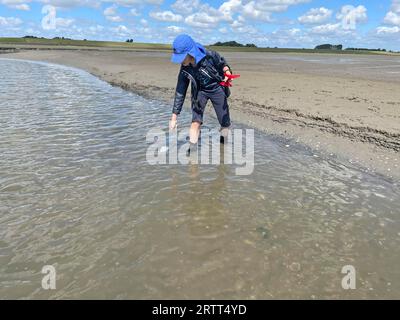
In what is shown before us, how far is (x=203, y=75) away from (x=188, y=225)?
344 cm

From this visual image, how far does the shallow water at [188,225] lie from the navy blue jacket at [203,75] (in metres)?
1.61

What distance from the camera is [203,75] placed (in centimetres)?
712

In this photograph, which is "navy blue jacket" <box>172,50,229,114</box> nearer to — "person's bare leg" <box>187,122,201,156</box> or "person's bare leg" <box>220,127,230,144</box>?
"person's bare leg" <box>187,122,201,156</box>

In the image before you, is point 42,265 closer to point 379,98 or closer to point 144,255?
point 144,255

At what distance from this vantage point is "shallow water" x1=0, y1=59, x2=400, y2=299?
3658 millimetres

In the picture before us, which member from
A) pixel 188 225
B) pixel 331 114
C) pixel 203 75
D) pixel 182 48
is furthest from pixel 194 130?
pixel 331 114

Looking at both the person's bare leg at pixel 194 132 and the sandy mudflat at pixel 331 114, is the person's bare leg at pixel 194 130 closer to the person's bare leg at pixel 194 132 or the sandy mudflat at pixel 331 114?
the person's bare leg at pixel 194 132

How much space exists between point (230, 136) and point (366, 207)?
4.35 meters

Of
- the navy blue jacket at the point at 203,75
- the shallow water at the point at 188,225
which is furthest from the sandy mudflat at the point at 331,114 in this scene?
the navy blue jacket at the point at 203,75

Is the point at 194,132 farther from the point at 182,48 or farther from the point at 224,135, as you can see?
the point at 182,48

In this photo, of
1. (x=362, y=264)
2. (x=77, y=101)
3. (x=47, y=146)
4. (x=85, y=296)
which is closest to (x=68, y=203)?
(x=85, y=296)

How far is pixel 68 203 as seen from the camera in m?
5.30

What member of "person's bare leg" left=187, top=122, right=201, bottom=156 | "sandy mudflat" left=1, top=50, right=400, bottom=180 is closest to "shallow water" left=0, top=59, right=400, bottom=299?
"sandy mudflat" left=1, top=50, right=400, bottom=180
